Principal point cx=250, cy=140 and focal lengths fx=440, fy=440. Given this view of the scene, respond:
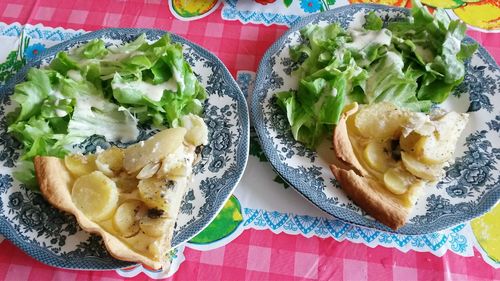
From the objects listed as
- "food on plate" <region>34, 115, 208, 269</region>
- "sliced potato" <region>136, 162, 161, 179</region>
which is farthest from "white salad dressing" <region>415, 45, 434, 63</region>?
"sliced potato" <region>136, 162, 161, 179</region>

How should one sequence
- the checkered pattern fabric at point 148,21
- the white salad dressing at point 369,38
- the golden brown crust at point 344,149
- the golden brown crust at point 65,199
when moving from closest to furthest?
1. the golden brown crust at point 65,199
2. the golden brown crust at point 344,149
3. the white salad dressing at point 369,38
4. the checkered pattern fabric at point 148,21

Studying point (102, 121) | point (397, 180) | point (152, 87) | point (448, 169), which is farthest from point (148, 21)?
point (448, 169)

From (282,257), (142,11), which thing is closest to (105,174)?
(282,257)

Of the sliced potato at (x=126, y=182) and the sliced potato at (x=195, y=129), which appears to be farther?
the sliced potato at (x=195, y=129)

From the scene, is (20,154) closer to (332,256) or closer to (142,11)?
(142,11)

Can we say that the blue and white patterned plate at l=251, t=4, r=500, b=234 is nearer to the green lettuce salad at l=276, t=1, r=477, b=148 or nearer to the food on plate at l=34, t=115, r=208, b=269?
the green lettuce salad at l=276, t=1, r=477, b=148

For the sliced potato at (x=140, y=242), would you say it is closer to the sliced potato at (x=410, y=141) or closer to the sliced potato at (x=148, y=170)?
the sliced potato at (x=148, y=170)

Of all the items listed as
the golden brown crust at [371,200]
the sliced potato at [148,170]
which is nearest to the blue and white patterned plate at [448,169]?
the golden brown crust at [371,200]
